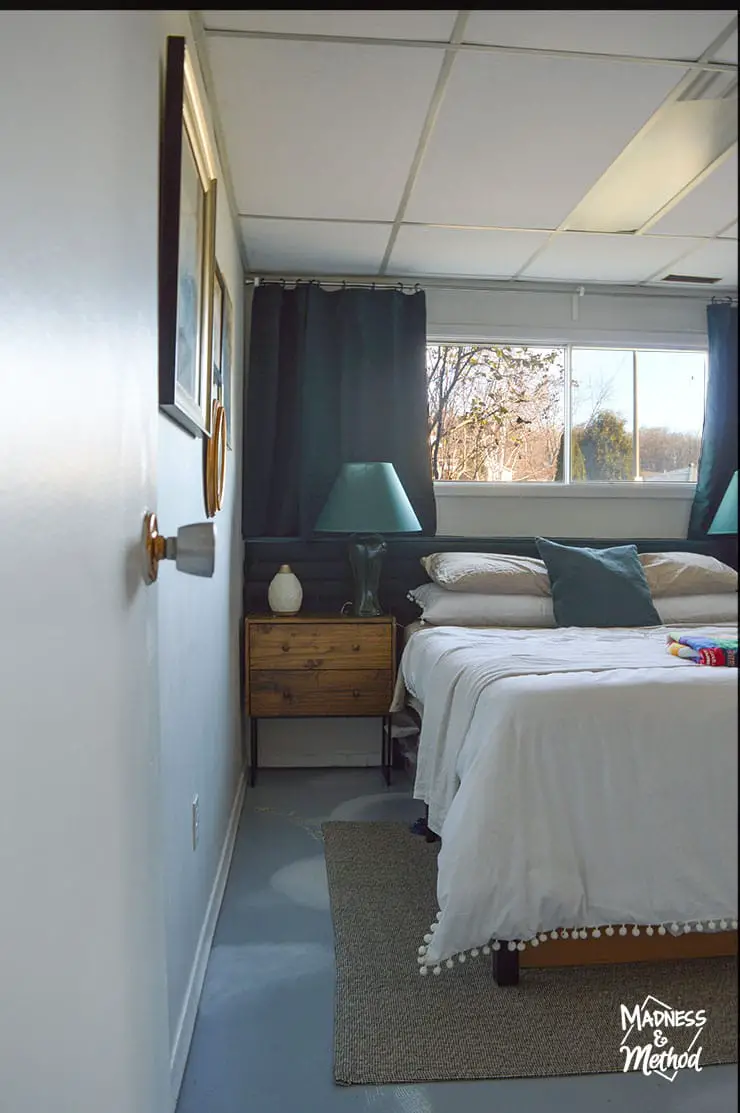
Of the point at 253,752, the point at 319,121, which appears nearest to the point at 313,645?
the point at 253,752

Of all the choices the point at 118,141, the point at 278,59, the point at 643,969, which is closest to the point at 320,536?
the point at 278,59

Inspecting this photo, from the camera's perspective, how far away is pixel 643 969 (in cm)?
140

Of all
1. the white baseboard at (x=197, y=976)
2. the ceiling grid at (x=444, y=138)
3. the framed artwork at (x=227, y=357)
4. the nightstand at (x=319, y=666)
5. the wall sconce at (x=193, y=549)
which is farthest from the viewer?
the nightstand at (x=319, y=666)

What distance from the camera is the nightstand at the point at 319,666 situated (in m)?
3.04

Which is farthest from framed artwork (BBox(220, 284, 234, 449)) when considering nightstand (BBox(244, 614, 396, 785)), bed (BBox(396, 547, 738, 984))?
bed (BBox(396, 547, 738, 984))

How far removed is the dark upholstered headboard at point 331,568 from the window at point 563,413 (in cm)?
36

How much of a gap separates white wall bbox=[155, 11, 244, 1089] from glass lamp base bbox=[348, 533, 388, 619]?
2.21 feet

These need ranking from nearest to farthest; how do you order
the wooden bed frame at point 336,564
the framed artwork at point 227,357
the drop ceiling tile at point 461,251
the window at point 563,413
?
the window at point 563,413, the framed artwork at point 227,357, the drop ceiling tile at point 461,251, the wooden bed frame at point 336,564

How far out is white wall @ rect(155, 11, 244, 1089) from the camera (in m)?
1.40

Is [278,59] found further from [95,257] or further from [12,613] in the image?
[12,613]

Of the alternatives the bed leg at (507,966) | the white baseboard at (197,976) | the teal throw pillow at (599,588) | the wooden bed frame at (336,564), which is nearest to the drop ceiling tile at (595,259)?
the teal throw pillow at (599,588)

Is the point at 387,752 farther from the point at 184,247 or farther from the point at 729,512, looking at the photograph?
the point at 729,512

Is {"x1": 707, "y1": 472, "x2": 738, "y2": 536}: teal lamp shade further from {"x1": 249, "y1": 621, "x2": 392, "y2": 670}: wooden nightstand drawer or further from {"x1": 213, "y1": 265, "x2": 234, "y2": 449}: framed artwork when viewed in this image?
{"x1": 249, "y1": 621, "x2": 392, "y2": 670}: wooden nightstand drawer

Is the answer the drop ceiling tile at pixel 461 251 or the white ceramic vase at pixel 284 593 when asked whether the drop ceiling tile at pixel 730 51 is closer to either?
the drop ceiling tile at pixel 461 251
